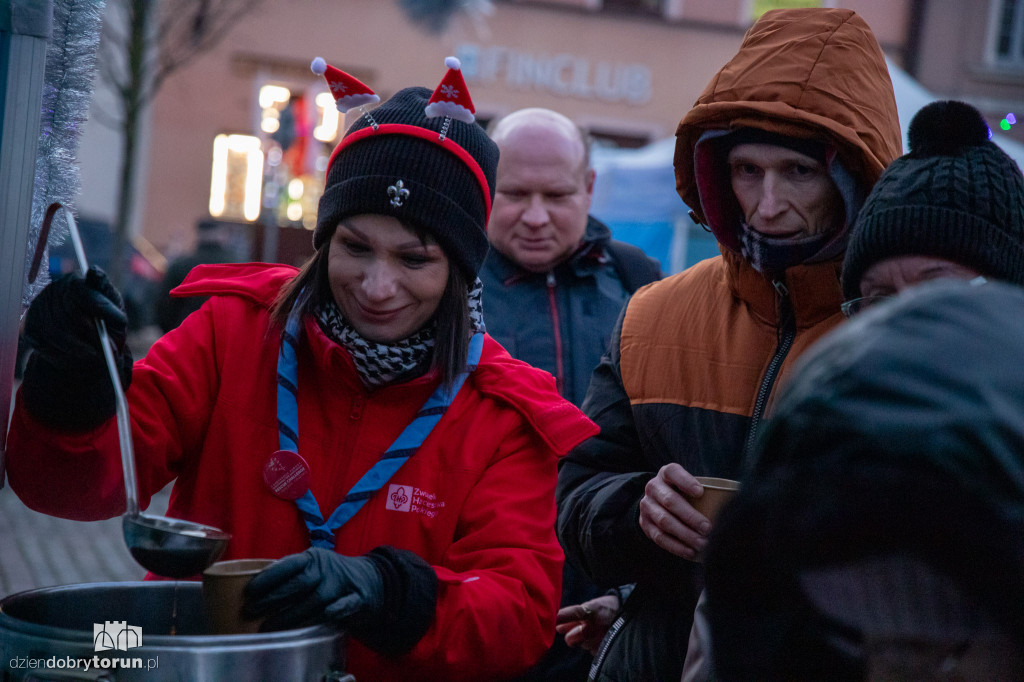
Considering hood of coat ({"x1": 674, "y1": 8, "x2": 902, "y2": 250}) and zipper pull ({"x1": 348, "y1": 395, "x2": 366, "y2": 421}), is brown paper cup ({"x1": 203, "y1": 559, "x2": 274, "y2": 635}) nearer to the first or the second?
zipper pull ({"x1": 348, "y1": 395, "x2": 366, "y2": 421})

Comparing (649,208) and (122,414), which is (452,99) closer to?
(122,414)

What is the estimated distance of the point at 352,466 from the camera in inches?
65.4

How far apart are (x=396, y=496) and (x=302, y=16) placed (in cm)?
1676

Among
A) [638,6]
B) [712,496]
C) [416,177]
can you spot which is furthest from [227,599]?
[638,6]

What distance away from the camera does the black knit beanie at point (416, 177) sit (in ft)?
5.84

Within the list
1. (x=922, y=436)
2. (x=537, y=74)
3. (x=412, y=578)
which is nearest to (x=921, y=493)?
(x=922, y=436)

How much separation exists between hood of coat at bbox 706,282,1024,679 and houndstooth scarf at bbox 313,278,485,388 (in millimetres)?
1078

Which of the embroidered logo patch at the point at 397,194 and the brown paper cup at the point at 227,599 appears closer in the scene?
the brown paper cup at the point at 227,599

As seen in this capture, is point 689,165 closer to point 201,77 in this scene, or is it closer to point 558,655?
point 558,655

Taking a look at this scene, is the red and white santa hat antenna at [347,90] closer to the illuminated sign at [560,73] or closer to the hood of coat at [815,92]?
the hood of coat at [815,92]

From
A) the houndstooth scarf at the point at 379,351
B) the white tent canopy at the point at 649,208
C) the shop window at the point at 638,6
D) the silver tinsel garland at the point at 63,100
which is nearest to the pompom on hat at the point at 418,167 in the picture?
the houndstooth scarf at the point at 379,351

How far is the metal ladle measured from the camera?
1.29 meters

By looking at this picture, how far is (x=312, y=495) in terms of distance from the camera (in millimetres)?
1610

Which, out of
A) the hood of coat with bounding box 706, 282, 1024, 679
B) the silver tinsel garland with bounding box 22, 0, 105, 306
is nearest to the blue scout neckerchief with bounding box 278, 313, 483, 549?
the silver tinsel garland with bounding box 22, 0, 105, 306
